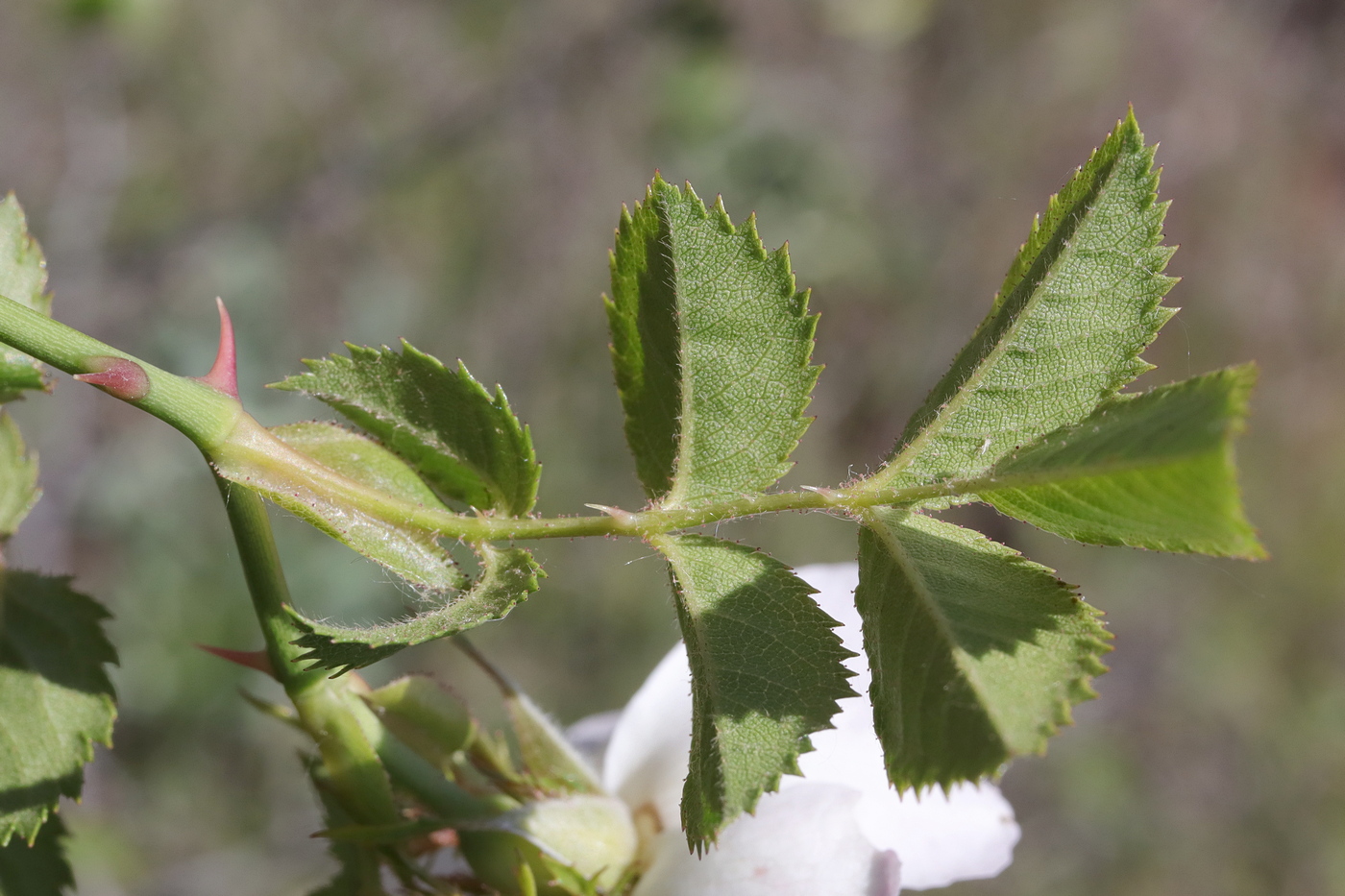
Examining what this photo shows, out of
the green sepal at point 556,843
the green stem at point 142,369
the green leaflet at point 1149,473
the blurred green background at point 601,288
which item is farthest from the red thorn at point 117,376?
the blurred green background at point 601,288

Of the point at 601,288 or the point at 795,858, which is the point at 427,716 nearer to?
the point at 795,858

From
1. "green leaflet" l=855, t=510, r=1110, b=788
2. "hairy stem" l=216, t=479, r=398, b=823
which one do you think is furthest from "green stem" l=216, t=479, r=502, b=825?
"green leaflet" l=855, t=510, r=1110, b=788

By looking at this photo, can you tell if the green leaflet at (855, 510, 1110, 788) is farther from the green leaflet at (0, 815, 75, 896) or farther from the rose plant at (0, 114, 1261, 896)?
the green leaflet at (0, 815, 75, 896)

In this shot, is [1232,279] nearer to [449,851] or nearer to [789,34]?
[789,34]

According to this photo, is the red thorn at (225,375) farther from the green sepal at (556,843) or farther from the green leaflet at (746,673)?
the green sepal at (556,843)

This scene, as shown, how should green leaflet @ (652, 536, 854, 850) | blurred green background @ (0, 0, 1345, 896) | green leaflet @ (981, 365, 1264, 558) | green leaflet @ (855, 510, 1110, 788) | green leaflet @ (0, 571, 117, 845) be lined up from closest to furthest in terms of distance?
green leaflet @ (981, 365, 1264, 558)
green leaflet @ (855, 510, 1110, 788)
green leaflet @ (652, 536, 854, 850)
green leaflet @ (0, 571, 117, 845)
blurred green background @ (0, 0, 1345, 896)

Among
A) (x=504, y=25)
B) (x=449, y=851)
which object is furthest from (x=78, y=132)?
(x=449, y=851)

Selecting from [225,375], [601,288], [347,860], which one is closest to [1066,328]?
[225,375]
